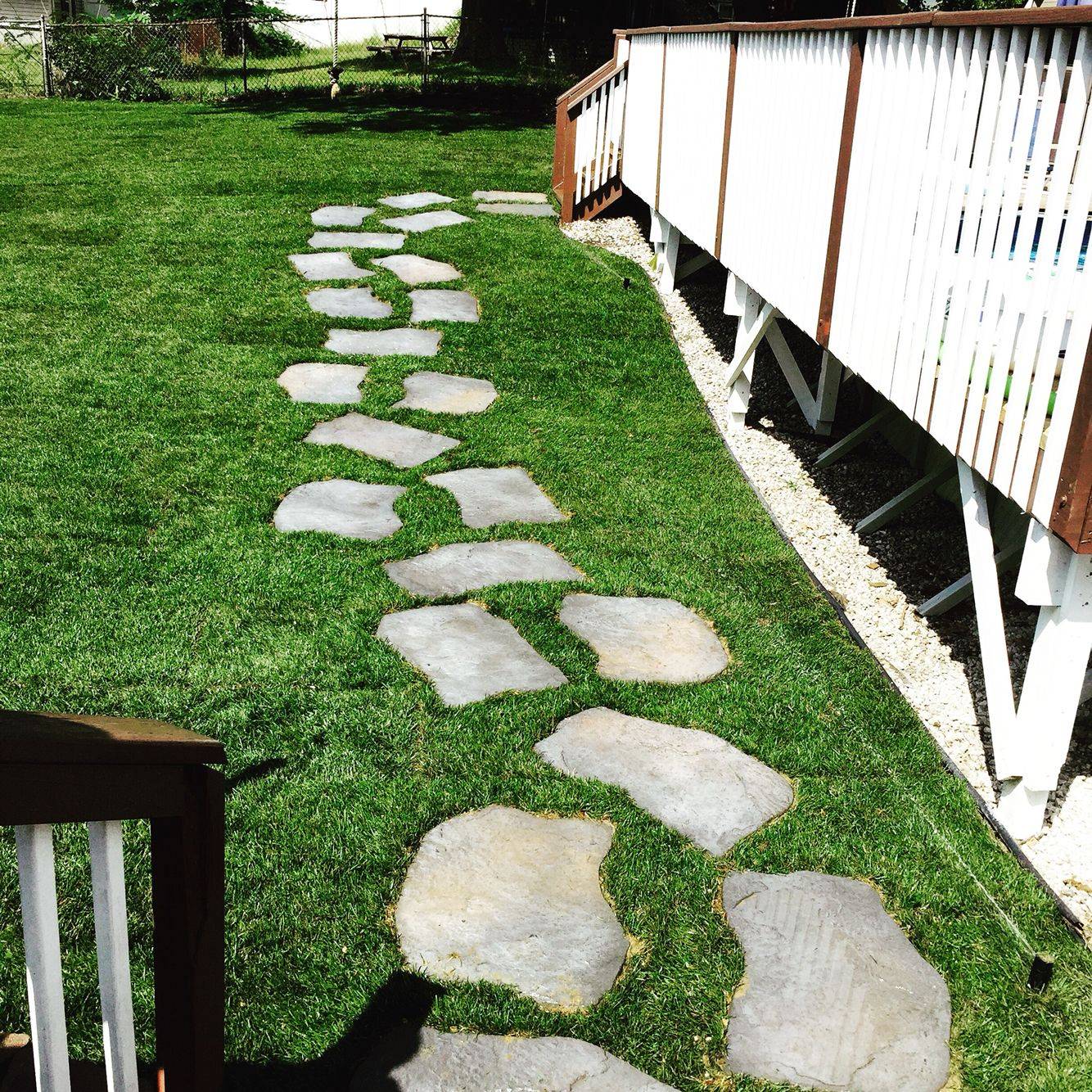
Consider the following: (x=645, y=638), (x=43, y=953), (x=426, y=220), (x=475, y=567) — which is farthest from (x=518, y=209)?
(x=43, y=953)

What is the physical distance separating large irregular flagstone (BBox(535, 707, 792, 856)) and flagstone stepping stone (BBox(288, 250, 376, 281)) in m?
5.64

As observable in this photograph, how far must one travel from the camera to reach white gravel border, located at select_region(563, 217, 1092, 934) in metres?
3.46

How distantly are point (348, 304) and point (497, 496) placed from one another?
3.14 meters

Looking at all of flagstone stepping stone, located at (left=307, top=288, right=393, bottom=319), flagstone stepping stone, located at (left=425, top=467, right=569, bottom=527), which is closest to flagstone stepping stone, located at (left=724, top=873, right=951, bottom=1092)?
flagstone stepping stone, located at (left=425, top=467, right=569, bottom=527)

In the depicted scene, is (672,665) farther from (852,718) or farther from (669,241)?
(669,241)

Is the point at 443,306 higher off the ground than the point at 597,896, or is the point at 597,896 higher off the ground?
the point at 443,306

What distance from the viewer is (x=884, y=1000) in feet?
9.05

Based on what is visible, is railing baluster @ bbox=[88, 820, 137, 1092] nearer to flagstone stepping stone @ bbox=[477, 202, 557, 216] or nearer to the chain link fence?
flagstone stepping stone @ bbox=[477, 202, 557, 216]

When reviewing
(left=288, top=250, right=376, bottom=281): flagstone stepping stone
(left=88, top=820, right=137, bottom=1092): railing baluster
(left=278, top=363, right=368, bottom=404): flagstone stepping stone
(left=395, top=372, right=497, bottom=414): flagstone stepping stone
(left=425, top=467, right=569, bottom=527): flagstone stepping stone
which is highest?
(left=88, top=820, right=137, bottom=1092): railing baluster

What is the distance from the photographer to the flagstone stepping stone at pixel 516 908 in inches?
109

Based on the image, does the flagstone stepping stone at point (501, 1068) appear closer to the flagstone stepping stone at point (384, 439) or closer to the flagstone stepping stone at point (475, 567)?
the flagstone stepping stone at point (475, 567)

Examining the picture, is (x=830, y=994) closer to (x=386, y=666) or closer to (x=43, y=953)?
(x=386, y=666)

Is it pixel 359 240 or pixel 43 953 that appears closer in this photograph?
pixel 43 953

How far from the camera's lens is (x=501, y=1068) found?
2514 mm
